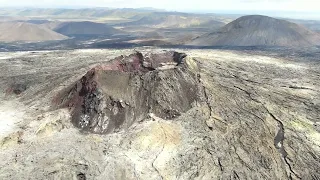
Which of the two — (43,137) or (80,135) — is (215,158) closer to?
(80,135)

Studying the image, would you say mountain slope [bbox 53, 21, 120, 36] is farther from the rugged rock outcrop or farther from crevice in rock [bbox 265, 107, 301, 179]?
crevice in rock [bbox 265, 107, 301, 179]

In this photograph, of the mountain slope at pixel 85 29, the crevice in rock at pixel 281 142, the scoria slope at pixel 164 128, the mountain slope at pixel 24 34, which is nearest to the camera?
the scoria slope at pixel 164 128

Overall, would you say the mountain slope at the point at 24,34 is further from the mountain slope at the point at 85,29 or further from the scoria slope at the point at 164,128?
the scoria slope at the point at 164,128

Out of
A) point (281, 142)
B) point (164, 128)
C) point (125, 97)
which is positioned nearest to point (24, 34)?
point (125, 97)

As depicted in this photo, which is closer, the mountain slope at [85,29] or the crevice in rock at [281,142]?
the crevice in rock at [281,142]

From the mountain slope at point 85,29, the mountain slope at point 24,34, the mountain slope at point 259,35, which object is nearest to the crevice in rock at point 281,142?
the mountain slope at point 259,35

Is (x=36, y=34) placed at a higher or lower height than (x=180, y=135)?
lower

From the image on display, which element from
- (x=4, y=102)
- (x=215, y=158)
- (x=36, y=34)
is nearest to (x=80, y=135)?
(x=215, y=158)
